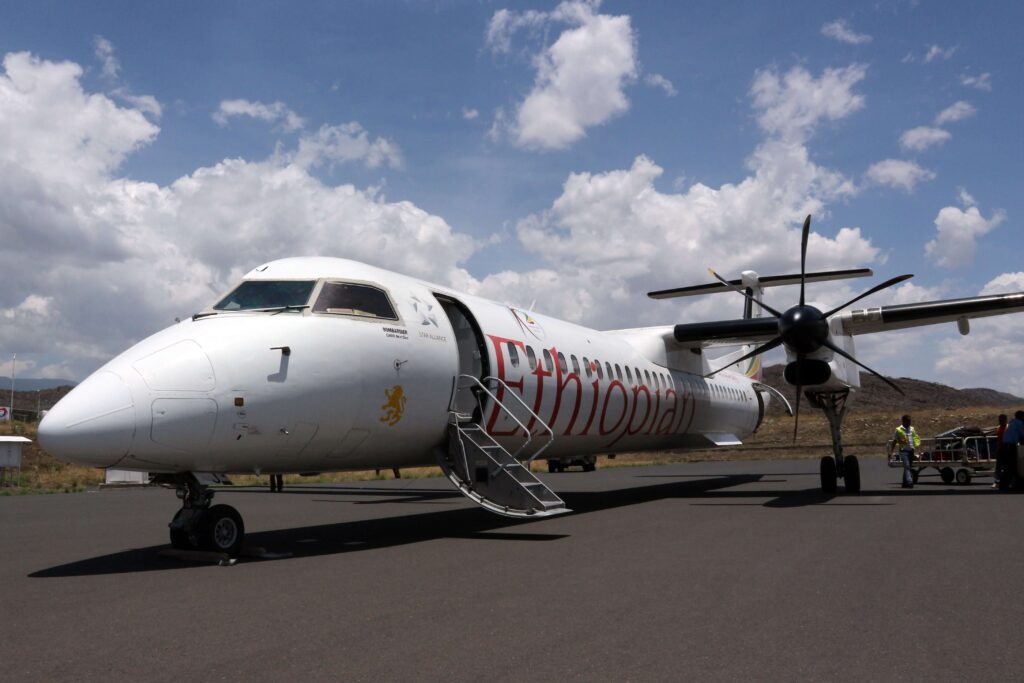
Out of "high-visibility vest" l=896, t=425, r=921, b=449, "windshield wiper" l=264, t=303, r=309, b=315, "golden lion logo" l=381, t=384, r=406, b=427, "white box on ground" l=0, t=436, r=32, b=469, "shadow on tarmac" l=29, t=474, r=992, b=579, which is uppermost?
"windshield wiper" l=264, t=303, r=309, b=315

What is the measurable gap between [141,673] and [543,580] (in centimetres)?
357

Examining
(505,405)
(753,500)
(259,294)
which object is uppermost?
(259,294)

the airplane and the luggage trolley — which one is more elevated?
the airplane

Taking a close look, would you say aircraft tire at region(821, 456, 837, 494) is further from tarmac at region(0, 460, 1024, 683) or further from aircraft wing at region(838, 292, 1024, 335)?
tarmac at region(0, 460, 1024, 683)

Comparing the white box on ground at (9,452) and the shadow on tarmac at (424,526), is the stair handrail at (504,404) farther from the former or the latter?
the white box on ground at (9,452)

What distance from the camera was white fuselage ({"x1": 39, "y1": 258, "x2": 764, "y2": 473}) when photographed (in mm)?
7492

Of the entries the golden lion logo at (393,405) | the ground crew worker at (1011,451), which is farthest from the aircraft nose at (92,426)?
the ground crew worker at (1011,451)

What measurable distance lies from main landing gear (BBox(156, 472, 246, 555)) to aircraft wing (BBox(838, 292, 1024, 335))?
14107 millimetres

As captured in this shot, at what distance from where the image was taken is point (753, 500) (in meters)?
16.1

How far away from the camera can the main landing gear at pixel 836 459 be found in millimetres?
17125

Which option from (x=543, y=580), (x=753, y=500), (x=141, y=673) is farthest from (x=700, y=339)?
(x=141, y=673)

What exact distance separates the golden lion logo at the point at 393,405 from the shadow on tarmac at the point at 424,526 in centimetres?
152

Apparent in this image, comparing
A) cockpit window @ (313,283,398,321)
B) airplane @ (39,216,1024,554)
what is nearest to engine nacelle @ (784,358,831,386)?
airplane @ (39,216,1024,554)

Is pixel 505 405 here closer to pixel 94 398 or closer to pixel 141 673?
pixel 94 398
